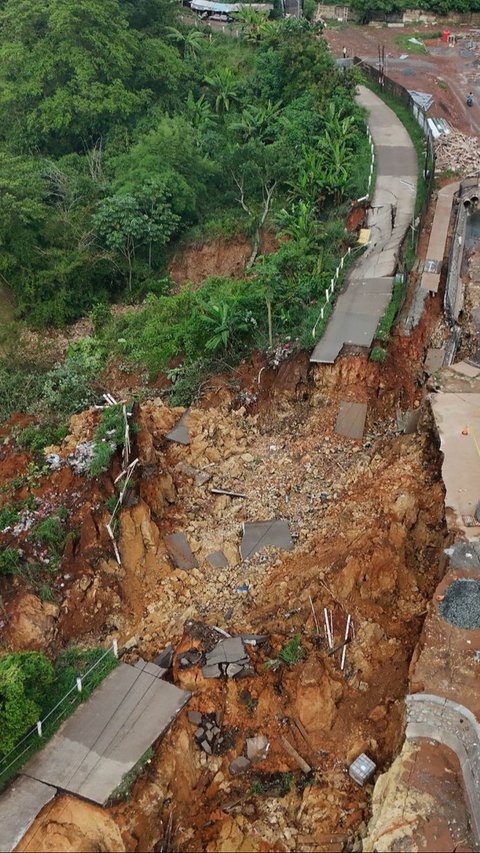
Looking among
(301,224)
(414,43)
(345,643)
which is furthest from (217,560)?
(414,43)

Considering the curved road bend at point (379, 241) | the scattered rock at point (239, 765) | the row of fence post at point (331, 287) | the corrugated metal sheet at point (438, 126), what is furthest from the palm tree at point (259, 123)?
the scattered rock at point (239, 765)

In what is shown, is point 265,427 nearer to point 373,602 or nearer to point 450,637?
point 373,602

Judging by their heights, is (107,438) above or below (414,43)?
below

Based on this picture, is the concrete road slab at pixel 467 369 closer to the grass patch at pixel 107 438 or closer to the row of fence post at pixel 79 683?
the grass patch at pixel 107 438

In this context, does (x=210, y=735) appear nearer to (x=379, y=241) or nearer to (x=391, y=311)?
(x=391, y=311)

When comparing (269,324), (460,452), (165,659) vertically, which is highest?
(269,324)

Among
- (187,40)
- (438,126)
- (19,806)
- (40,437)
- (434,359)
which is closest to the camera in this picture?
(19,806)

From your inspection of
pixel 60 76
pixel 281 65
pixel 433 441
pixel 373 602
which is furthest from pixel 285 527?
pixel 281 65
